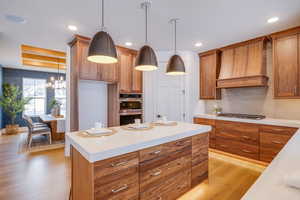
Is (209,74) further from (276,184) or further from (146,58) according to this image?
(276,184)

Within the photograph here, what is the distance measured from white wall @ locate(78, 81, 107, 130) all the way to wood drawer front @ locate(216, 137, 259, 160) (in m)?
2.90

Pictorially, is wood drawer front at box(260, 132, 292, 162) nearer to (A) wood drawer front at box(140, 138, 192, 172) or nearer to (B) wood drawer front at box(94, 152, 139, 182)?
(A) wood drawer front at box(140, 138, 192, 172)

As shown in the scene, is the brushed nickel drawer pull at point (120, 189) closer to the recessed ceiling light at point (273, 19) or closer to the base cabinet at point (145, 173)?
the base cabinet at point (145, 173)

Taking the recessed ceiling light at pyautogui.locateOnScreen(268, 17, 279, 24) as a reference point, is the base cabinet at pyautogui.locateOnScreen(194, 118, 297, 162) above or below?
below

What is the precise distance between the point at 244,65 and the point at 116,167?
11.3ft

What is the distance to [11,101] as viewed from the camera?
5477mm

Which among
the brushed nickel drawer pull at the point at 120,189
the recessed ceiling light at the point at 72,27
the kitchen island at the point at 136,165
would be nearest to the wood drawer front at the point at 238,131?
the kitchen island at the point at 136,165

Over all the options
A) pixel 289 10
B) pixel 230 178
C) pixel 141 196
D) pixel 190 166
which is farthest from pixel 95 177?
pixel 289 10

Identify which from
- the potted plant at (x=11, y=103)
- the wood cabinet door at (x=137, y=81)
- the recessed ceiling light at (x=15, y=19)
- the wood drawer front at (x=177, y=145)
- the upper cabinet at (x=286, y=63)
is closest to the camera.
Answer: the wood drawer front at (x=177, y=145)

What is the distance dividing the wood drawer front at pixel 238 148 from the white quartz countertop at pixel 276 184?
243cm

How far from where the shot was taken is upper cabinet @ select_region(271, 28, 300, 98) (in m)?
2.68

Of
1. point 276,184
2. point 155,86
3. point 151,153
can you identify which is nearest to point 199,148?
point 151,153

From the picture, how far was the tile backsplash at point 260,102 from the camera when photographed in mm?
3021

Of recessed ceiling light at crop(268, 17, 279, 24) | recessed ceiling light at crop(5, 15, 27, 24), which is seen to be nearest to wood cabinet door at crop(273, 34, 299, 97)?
recessed ceiling light at crop(268, 17, 279, 24)
